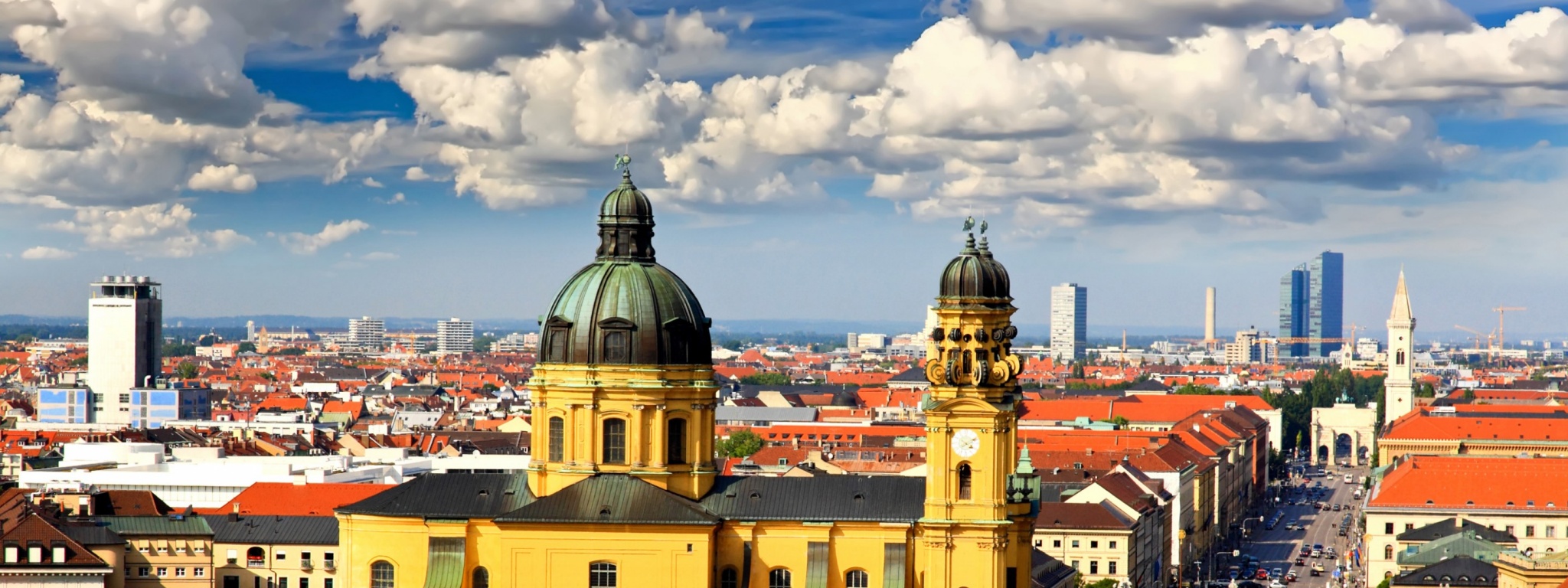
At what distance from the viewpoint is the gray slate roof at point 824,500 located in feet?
274

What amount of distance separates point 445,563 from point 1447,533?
7190 centimetres

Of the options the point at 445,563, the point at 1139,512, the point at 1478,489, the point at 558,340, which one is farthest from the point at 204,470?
the point at 1478,489

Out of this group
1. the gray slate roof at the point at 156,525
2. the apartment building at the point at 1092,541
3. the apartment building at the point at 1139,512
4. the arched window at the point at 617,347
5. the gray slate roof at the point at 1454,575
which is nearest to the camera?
the arched window at the point at 617,347

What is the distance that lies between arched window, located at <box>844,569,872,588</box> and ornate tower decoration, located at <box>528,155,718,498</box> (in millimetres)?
6369

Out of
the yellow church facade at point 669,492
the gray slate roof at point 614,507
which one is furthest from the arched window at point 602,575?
the gray slate roof at point 614,507

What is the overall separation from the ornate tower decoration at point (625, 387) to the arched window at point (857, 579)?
20.9 feet

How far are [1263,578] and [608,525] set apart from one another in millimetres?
73615

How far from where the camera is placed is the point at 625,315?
281ft

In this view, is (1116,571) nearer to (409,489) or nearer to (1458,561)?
(1458,561)

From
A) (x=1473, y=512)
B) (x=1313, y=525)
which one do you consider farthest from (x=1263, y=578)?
(x=1313, y=525)

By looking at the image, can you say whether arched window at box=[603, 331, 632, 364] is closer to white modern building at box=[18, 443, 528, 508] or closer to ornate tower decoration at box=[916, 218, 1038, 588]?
ornate tower decoration at box=[916, 218, 1038, 588]

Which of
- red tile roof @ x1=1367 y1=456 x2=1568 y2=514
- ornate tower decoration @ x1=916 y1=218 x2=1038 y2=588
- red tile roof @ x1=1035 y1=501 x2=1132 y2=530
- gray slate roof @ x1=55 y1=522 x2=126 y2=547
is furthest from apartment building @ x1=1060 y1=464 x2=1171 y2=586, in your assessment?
gray slate roof @ x1=55 y1=522 x2=126 y2=547

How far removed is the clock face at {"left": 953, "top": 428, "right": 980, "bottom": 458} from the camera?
83.2 m

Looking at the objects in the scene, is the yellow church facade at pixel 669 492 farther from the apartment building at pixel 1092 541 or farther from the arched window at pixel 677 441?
the apartment building at pixel 1092 541
